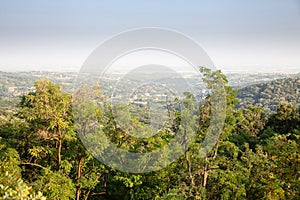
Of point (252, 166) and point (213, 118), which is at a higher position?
point (213, 118)

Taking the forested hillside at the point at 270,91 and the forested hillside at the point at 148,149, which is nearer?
the forested hillside at the point at 148,149

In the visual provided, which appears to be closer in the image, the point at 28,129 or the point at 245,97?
the point at 28,129

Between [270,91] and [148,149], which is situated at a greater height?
[148,149]

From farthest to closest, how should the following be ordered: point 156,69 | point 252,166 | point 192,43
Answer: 1. point 252,166
2. point 156,69
3. point 192,43

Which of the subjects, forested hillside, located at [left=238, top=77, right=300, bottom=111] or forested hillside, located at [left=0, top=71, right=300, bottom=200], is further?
forested hillside, located at [left=238, top=77, right=300, bottom=111]

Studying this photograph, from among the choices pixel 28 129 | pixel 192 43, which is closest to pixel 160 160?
pixel 192 43

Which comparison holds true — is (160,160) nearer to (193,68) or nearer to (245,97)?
(193,68)

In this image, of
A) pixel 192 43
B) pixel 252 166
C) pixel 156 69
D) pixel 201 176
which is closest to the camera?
pixel 192 43

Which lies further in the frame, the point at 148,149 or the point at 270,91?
the point at 270,91
